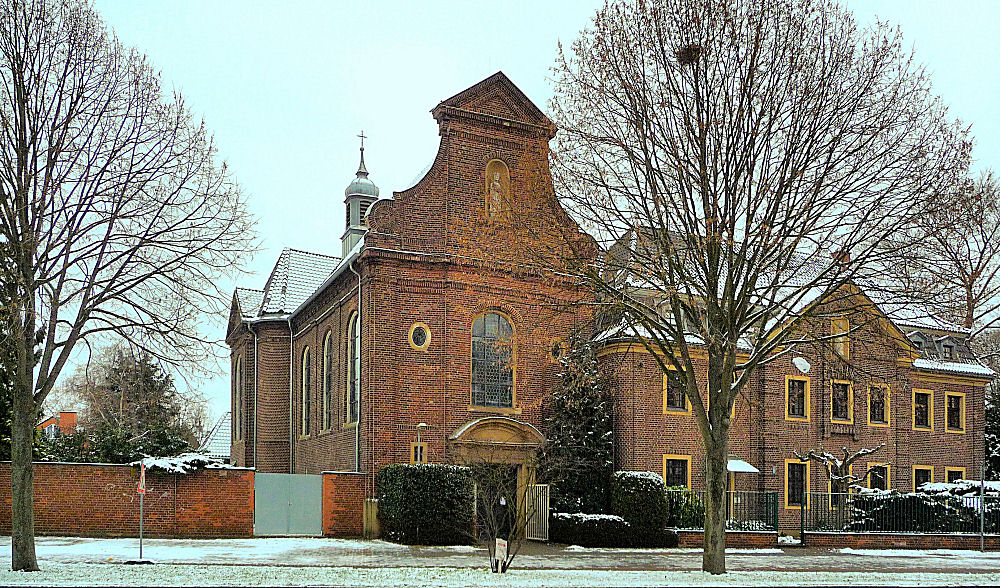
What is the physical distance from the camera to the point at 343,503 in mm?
27625

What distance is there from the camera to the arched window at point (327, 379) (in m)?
33.4

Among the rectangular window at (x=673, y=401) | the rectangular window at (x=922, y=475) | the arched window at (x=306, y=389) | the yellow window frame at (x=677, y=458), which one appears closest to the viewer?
the yellow window frame at (x=677, y=458)

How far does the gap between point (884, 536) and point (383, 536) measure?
1385cm

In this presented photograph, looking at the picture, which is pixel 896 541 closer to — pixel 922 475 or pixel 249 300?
pixel 922 475

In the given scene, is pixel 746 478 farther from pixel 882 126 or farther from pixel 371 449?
pixel 882 126

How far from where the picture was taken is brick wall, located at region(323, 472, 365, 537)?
27.5m

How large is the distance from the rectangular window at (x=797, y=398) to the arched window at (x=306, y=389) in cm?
1702

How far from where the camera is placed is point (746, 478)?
3306 cm

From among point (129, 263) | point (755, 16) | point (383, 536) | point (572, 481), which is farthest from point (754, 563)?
point (129, 263)

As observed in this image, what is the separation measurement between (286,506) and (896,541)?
16884 millimetres

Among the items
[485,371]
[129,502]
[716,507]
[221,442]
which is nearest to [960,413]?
[485,371]

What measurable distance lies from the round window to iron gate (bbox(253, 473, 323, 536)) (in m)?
4.77

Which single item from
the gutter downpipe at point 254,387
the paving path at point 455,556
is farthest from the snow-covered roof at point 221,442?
the paving path at point 455,556

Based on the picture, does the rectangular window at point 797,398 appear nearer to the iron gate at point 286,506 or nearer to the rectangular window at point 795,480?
the rectangular window at point 795,480
